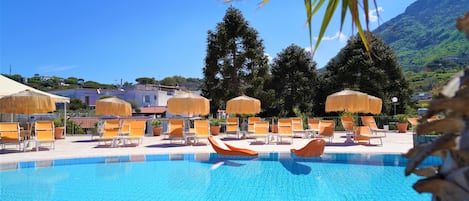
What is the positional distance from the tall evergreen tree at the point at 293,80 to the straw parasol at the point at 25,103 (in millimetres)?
19826

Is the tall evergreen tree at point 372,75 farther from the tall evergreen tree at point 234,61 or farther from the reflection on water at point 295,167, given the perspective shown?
the reflection on water at point 295,167

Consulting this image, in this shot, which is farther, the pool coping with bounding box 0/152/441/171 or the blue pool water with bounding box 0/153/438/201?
the pool coping with bounding box 0/152/441/171

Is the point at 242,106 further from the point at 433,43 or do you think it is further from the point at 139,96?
the point at 433,43

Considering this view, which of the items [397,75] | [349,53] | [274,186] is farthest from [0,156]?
[397,75]

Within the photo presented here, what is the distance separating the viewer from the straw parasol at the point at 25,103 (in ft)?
39.0

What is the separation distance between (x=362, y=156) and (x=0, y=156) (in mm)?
10725

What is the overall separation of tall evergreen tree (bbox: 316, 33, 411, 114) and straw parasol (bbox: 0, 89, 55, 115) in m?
21.0

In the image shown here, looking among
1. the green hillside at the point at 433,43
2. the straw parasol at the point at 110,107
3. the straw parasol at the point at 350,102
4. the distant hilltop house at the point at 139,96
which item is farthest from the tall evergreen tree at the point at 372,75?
the distant hilltop house at the point at 139,96

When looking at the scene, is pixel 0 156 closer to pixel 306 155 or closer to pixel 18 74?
pixel 306 155

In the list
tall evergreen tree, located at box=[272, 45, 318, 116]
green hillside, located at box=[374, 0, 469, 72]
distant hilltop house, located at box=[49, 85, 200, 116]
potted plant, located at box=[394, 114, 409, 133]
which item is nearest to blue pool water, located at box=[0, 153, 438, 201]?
potted plant, located at box=[394, 114, 409, 133]

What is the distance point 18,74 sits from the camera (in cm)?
7819

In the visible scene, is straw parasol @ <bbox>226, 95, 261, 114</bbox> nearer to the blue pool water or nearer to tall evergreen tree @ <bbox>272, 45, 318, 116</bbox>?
the blue pool water

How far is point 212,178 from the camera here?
7.95 metres

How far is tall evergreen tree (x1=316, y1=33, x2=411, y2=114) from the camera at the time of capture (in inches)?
1039
